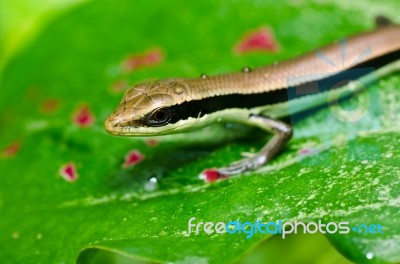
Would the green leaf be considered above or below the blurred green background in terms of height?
below

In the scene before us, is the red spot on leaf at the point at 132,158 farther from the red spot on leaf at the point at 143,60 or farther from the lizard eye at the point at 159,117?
the red spot on leaf at the point at 143,60

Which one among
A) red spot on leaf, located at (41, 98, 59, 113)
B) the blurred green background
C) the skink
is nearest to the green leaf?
red spot on leaf, located at (41, 98, 59, 113)

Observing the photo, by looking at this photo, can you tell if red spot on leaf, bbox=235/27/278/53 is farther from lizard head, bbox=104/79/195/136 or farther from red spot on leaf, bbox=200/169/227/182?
red spot on leaf, bbox=200/169/227/182

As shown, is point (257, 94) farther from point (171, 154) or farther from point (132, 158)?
point (132, 158)

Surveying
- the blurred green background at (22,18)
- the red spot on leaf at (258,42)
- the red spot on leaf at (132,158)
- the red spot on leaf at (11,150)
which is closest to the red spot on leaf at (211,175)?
the red spot on leaf at (132,158)

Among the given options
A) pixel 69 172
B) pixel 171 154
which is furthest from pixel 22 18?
pixel 171 154

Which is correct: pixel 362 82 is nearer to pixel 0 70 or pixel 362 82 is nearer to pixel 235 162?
pixel 235 162

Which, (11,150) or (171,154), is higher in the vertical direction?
(11,150)
